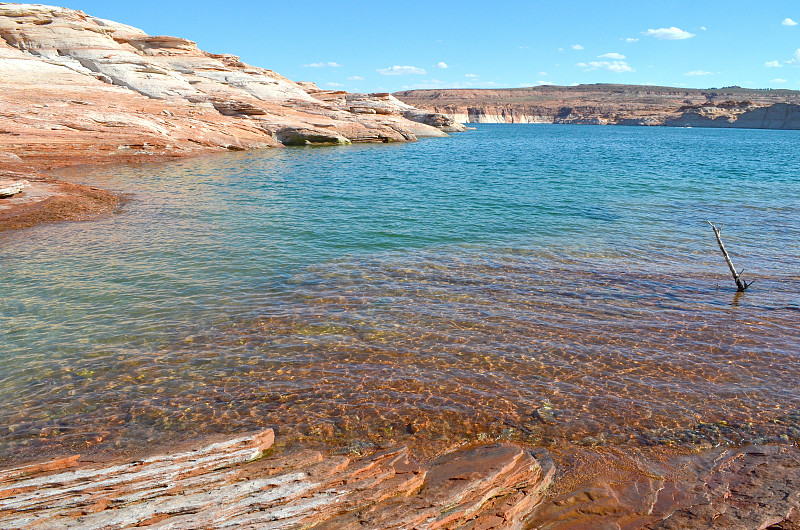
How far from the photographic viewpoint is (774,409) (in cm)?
651

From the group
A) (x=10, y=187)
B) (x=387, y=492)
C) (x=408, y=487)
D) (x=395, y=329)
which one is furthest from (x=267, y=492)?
(x=10, y=187)

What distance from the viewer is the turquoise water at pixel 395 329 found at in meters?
6.29

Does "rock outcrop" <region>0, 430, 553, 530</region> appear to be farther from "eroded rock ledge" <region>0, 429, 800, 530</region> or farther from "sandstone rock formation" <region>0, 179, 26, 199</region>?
"sandstone rock formation" <region>0, 179, 26, 199</region>

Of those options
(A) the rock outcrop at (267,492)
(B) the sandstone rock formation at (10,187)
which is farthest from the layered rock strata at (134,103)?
(A) the rock outcrop at (267,492)

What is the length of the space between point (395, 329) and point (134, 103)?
36.6 metres

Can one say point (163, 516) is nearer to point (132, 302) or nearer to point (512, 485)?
point (512, 485)

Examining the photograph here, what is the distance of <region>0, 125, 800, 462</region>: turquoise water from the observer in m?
6.29

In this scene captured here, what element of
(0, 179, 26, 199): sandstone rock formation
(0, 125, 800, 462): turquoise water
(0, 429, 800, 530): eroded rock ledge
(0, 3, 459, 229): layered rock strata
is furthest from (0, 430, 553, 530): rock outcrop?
(0, 179, 26, 199): sandstone rock formation

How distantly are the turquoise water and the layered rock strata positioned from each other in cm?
681

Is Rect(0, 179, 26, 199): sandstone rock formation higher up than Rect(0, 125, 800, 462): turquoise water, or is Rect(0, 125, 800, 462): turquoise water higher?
Rect(0, 179, 26, 199): sandstone rock formation

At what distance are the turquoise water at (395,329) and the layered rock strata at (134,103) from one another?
681 centimetres

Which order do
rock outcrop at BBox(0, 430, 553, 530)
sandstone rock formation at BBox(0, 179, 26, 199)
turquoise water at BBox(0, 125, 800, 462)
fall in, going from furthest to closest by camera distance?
sandstone rock formation at BBox(0, 179, 26, 199) → turquoise water at BBox(0, 125, 800, 462) → rock outcrop at BBox(0, 430, 553, 530)

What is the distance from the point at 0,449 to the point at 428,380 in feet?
16.0

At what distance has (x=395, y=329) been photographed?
29.1 feet
